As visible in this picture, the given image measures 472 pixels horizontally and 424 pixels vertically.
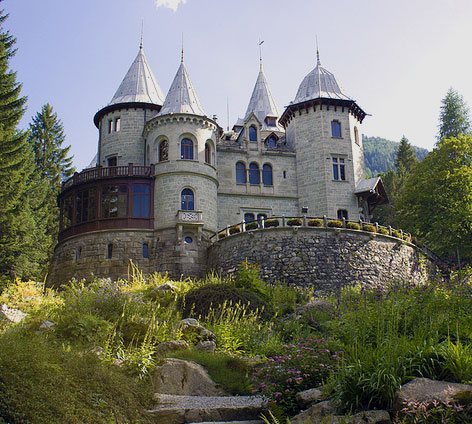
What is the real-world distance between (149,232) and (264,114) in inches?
756

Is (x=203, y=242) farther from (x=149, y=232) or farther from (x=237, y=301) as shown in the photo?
(x=237, y=301)

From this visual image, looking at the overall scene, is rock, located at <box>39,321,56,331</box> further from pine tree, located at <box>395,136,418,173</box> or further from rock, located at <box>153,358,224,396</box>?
pine tree, located at <box>395,136,418,173</box>

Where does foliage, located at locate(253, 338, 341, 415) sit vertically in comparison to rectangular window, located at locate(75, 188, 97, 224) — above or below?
below

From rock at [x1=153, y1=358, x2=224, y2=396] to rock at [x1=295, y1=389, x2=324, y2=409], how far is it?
10.1 feet

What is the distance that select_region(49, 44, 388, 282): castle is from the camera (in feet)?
111

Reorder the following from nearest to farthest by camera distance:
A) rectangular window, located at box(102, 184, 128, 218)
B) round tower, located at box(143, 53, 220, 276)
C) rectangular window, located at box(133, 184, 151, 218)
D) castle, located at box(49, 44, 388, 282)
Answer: round tower, located at box(143, 53, 220, 276)
castle, located at box(49, 44, 388, 282)
rectangular window, located at box(102, 184, 128, 218)
rectangular window, located at box(133, 184, 151, 218)

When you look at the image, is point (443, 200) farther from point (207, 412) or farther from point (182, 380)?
point (207, 412)

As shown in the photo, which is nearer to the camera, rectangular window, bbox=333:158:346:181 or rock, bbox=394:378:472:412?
rock, bbox=394:378:472:412

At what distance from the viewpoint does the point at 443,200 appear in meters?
35.8

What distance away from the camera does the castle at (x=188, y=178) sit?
33.7m

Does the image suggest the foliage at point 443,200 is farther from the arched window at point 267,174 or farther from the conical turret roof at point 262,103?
the conical turret roof at point 262,103

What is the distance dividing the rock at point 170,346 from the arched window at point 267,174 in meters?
25.8

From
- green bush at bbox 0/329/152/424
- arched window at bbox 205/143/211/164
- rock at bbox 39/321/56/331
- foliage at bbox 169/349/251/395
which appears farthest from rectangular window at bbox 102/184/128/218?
green bush at bbox 0/329/152/424

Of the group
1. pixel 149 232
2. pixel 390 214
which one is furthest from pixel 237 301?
pixel 390 214
